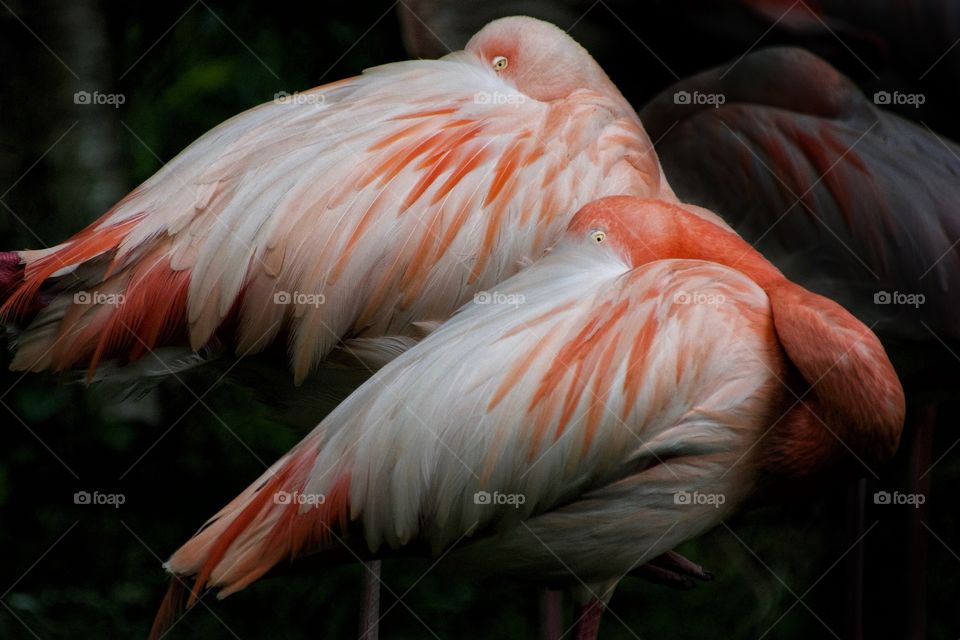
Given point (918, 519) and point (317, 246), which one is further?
point (918, 519)

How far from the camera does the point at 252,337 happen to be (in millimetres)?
2031

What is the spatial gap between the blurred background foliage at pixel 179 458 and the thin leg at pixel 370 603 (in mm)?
491

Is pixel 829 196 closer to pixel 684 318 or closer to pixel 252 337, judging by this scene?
pixel 684 318

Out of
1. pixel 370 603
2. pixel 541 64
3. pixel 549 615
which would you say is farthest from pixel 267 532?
pixel 541 64

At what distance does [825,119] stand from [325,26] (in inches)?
43.5

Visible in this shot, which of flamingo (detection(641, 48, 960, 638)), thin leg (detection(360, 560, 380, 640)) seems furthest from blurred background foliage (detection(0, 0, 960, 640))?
thin leg (detection(360, 560, 380, 640))

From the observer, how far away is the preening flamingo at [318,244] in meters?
2.01

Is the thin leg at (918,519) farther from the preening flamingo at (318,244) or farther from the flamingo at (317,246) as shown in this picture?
the preening flamingo at (318,244)

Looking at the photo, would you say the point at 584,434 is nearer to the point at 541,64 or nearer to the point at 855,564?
the point at 541,64

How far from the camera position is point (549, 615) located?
237 centimetres

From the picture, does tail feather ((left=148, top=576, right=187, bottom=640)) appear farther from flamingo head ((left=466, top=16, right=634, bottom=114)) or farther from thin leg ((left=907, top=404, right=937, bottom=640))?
thin leg ((left=907, top=404, right=937, bottom=640))

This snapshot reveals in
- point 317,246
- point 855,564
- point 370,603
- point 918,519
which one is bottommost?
point 855,564

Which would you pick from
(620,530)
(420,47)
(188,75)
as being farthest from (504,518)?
(188,75)

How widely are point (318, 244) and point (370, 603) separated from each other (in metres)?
0.68
